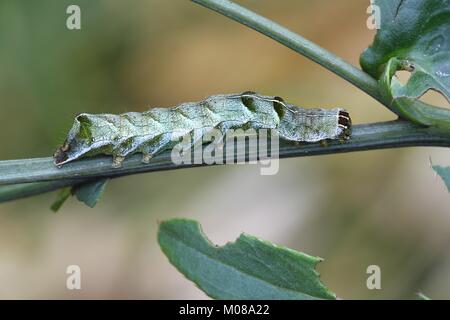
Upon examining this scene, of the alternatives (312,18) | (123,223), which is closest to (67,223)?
(123,223)

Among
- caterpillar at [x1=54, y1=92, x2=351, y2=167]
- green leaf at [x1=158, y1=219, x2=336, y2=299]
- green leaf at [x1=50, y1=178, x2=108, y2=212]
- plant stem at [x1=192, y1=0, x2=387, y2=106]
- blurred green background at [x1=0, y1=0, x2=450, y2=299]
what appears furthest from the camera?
blurred green background at [x1=0, y1=0, x2=450, y2=299]

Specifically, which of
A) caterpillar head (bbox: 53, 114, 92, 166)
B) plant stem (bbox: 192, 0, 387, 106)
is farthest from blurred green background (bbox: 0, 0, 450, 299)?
plant stem (bbox: 192, 0, 387, 106)

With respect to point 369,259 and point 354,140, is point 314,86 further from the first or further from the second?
point 354,140

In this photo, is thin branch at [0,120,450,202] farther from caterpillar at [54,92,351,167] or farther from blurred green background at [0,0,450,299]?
blurred green background at [0,0,450,299]

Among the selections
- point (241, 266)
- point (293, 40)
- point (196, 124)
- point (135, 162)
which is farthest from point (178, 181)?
point (293, 40)

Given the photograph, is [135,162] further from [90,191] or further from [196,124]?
[196,124]

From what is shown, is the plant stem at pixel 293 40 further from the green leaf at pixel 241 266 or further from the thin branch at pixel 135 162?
the green leaf at pixel 241 266
